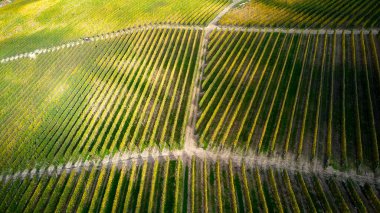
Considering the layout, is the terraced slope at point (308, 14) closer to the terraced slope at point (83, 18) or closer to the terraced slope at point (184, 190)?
the terraced slope at point (83, 18)

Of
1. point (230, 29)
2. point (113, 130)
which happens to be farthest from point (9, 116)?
point (230, 29)

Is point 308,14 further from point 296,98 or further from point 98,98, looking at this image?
point 98,98

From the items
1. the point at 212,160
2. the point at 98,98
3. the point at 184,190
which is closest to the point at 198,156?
the point at 212,160

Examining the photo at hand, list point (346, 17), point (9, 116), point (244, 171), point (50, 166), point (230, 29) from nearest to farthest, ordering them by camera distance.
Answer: point (244, 171), point (50, 166), point (9, 116), point (346, 17), point (230, 29)

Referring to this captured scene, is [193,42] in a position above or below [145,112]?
above

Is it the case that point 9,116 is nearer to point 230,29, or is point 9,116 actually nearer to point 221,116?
point 221,116

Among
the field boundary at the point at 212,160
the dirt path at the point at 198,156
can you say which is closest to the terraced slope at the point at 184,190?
the field boundary at the point at 212,160

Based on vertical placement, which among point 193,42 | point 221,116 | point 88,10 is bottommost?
point 221,116

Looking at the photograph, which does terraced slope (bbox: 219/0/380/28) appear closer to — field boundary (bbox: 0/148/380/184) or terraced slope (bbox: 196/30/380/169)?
terraced slope (bbox: 196/30/380/169)
